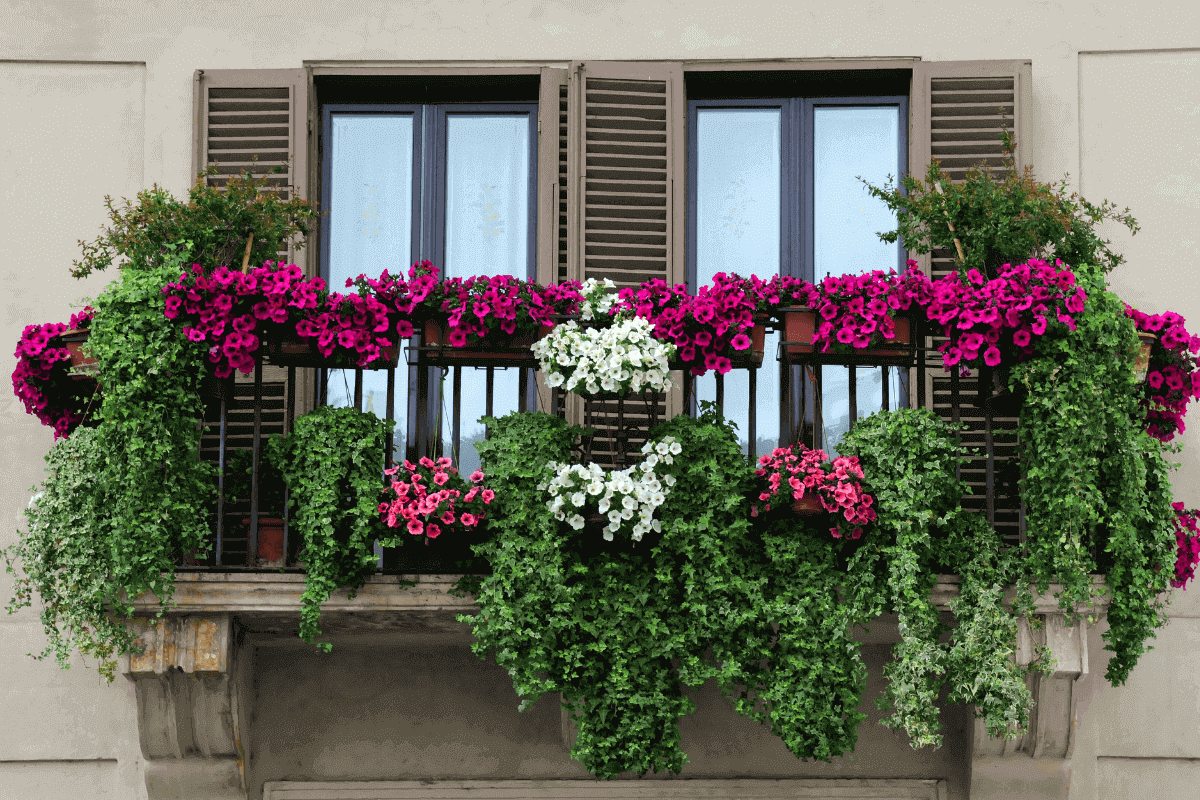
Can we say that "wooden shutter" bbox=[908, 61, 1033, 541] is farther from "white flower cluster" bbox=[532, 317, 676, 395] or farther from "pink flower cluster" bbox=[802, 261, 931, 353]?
"white flower cluster" bbox=[532, 317, 676, 395]

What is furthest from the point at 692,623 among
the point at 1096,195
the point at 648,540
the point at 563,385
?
the point at 1096,195

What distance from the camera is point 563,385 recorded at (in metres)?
6.18

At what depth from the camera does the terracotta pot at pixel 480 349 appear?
21.0 ft

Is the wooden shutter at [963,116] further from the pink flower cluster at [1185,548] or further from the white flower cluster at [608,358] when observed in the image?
the white flower cluster at [608,358]

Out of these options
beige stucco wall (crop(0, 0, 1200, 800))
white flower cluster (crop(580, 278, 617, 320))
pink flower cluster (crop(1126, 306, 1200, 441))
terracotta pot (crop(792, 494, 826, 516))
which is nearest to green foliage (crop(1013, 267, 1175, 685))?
pink flower cluster (crop(1126, 306, 1200, 441))

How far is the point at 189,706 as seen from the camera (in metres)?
6.46

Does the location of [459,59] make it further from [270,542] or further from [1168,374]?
[1168,374]

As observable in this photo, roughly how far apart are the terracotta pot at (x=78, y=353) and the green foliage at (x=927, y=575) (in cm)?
304

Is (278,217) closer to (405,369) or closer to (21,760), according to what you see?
(405,369)

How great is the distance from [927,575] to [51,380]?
3616 millimetres

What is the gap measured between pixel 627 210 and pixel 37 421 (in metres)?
2.85

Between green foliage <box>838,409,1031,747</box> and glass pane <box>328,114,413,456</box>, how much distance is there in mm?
2521

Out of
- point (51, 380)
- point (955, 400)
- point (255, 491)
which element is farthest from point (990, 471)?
point (51, 380)

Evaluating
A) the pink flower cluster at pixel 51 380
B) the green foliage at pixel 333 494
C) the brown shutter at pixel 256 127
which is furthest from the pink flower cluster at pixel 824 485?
the pink flower cluster at pixel 51 380
